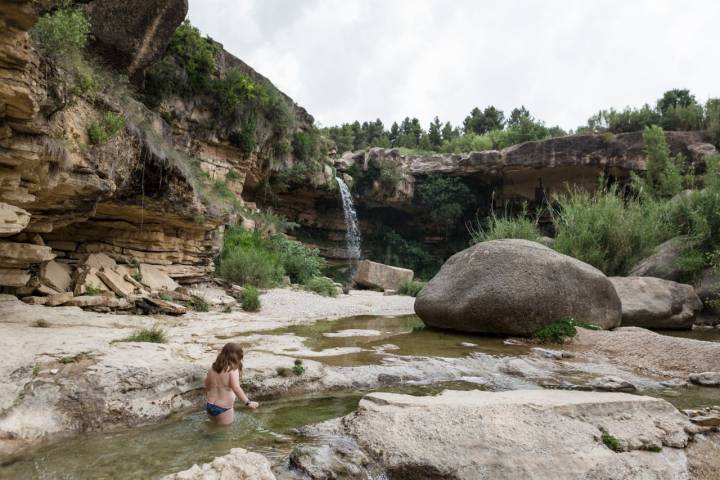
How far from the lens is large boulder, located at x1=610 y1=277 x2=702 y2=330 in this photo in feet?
29.2

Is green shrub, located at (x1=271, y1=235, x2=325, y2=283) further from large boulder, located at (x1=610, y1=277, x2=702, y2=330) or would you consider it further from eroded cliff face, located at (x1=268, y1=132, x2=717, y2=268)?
large boulder, located at (x1=610, y1=277, x2=702, y2=330)

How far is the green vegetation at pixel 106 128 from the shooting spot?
19.9 feet

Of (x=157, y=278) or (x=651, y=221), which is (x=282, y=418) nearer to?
(x=157, y=278)

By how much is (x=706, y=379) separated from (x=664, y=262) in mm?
7638

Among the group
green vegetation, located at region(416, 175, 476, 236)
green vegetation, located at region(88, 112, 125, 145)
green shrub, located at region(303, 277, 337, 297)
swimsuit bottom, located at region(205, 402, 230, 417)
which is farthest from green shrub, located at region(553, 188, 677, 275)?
green vegetation, located at region(416, 175, 476, 236)

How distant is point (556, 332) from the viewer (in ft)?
22.6

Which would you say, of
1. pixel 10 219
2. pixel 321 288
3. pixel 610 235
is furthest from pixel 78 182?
pixel 610 235

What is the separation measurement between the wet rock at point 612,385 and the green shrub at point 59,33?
663 cm

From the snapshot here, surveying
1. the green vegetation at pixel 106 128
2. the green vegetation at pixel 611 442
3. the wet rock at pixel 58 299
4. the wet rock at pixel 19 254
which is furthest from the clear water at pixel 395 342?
the green vegetation at pixel 106 128

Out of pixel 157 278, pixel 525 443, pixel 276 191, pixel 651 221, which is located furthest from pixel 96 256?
pixel 651 221

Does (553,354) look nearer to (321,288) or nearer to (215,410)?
(215,410)

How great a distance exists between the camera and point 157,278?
350 inches

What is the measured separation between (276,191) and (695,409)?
17.2 meters

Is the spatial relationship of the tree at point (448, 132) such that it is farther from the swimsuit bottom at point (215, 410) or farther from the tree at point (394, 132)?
the swimsuit bottom at point (215, 410)
